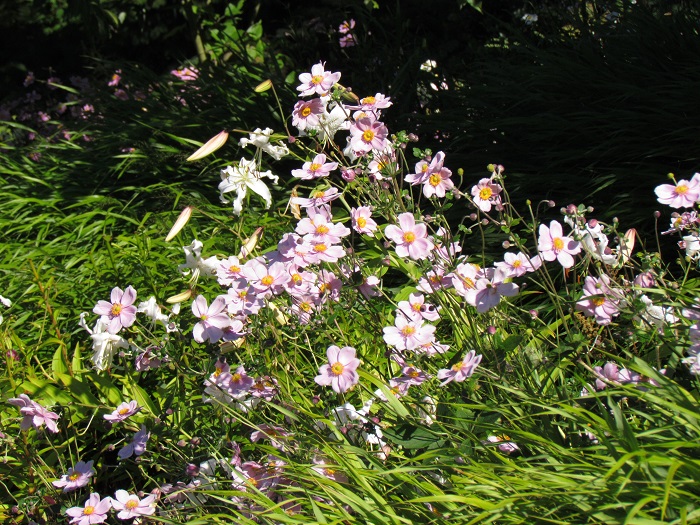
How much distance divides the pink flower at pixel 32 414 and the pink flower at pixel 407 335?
921 millimetres

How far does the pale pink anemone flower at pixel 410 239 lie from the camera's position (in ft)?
5.65

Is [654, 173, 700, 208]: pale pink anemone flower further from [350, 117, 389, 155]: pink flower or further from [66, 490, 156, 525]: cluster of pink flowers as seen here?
[66, 490, 156, 525]: cluster of pink flowers

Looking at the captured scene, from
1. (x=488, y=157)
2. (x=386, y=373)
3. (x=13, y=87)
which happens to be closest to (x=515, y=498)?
(x=386, y=373)

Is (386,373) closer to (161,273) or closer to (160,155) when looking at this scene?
(161,273)

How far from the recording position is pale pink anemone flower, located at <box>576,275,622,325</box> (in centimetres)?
163

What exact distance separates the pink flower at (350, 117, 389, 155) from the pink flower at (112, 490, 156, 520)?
0.96 metres

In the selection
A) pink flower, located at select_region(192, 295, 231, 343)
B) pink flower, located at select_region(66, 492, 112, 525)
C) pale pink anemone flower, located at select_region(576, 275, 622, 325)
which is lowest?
pink flower, located at select_region(66, 492, 112, 525)

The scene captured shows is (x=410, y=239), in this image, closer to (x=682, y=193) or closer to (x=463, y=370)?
(x=463, y=370)

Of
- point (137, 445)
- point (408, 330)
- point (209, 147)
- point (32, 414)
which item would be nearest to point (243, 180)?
point (209, 147)

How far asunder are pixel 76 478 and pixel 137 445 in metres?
0.19

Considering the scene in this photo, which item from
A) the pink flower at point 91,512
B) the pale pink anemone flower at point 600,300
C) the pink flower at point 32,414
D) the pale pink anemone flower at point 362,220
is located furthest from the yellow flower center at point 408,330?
the pink flower at point 32,414

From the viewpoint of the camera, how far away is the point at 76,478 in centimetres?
200

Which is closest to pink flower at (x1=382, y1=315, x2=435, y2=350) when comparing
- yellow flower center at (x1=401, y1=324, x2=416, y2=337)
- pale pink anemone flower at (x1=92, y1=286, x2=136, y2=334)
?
yellow flower center at (x1=401, y1=324, x2=416, y2=337)

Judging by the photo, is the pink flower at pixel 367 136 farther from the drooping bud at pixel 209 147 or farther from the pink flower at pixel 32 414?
the pink flower at pixel 32 414
